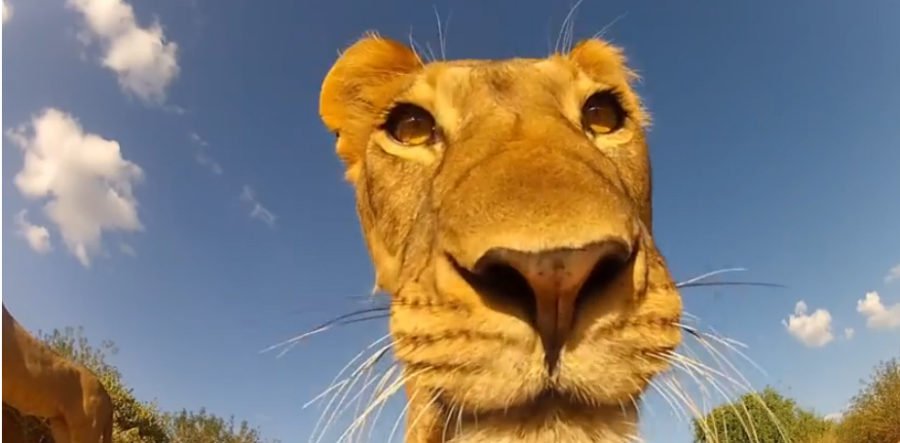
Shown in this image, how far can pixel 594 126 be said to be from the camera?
9.35 feet

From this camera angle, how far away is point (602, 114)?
289 cm

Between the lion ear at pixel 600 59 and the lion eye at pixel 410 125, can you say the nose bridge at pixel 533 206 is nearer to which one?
the lion eye at pixel 410 125

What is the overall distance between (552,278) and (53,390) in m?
6.43

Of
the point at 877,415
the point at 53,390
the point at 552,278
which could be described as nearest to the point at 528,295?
the point at 552,278

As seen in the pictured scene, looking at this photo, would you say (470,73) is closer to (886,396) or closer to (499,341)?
(499,341)

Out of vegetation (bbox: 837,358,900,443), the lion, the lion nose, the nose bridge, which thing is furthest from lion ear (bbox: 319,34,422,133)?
vegetation (bbox: 837,358,900,443)

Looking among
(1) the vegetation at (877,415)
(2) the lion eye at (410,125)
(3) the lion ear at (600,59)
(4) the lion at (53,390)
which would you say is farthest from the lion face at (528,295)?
(1) the vegetation at (877,415)

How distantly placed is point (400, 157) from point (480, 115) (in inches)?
14.3

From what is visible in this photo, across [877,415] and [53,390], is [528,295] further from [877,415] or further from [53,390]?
[877,415]

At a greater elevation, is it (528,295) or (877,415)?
(877,415)

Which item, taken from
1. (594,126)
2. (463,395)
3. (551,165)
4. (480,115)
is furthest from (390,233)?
(463,395)

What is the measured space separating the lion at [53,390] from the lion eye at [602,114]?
4709mm

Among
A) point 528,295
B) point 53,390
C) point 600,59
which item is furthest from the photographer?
point 53,390

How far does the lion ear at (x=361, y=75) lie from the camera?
3.40m
